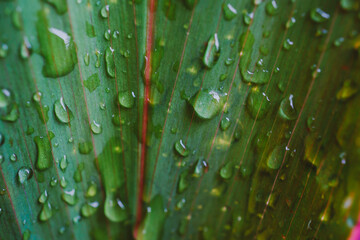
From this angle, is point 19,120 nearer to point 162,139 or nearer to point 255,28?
point 162,139

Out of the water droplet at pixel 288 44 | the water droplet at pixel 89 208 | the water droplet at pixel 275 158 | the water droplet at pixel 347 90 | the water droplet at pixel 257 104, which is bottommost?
the water droplet at pixel 89 208

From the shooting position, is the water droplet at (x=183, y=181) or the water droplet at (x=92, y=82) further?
the water droplet at (x=183, y=181)

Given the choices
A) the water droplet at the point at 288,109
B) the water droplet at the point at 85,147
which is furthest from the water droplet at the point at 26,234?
the water droplet at the point at 288,109

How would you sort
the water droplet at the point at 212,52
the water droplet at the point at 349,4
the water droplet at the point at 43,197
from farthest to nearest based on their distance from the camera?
1. the water droplet at the point at 43,197
2. the water droplet at the point at 212,52
3. the water droplet at the point at 349,4

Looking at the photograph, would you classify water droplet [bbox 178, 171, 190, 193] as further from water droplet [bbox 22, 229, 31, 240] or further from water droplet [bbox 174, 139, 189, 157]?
water droplet [bbox 22, 229, 31, 240]

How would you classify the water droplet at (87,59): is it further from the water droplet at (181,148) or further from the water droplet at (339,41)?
the water droplet at (339,41)

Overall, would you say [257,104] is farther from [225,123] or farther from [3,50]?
[3,50]

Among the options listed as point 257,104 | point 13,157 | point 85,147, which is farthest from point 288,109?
point 13,157
